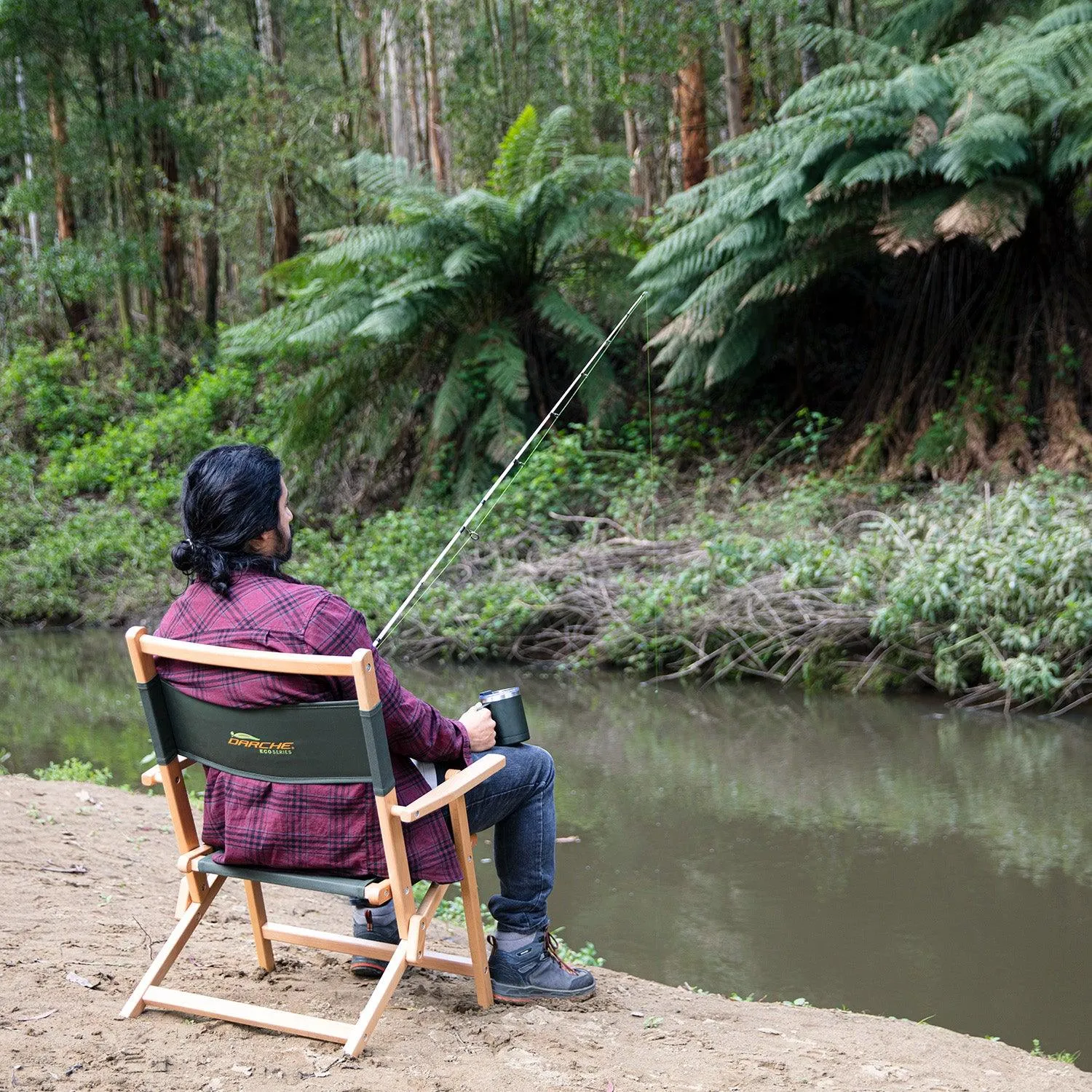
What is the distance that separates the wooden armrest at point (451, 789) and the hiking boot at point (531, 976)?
0.49m

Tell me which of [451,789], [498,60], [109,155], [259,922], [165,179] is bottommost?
[259,922]

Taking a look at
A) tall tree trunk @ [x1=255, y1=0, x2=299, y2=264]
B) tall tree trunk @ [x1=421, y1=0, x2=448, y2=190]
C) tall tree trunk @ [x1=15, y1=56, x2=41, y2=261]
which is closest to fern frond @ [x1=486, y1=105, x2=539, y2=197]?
tall tree trunk @ [x1=421, y1=0, x2=448, y2=190]

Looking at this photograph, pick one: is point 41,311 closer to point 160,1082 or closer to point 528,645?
point 528,645

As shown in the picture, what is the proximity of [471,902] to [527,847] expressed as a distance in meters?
0.25

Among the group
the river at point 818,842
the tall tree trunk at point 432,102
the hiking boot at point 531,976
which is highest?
the tall tree trunk at point 432,102

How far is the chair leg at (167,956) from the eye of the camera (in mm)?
2479

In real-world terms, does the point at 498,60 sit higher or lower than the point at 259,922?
higher

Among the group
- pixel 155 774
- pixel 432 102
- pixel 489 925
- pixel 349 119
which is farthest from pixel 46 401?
pixel 155 774

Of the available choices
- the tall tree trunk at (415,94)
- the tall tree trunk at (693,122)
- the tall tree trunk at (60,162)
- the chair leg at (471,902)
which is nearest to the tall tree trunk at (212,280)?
the tall tree trunk at (60,162)

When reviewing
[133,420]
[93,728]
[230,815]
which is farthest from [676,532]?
[133,420]

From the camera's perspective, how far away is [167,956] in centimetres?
254

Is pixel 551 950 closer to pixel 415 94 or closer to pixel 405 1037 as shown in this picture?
pixel 405 1037

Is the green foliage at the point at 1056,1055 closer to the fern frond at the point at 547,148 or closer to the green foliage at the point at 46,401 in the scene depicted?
the fern frond at the point at 547,148

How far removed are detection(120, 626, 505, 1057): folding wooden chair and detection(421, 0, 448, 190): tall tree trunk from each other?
13.4 meters
